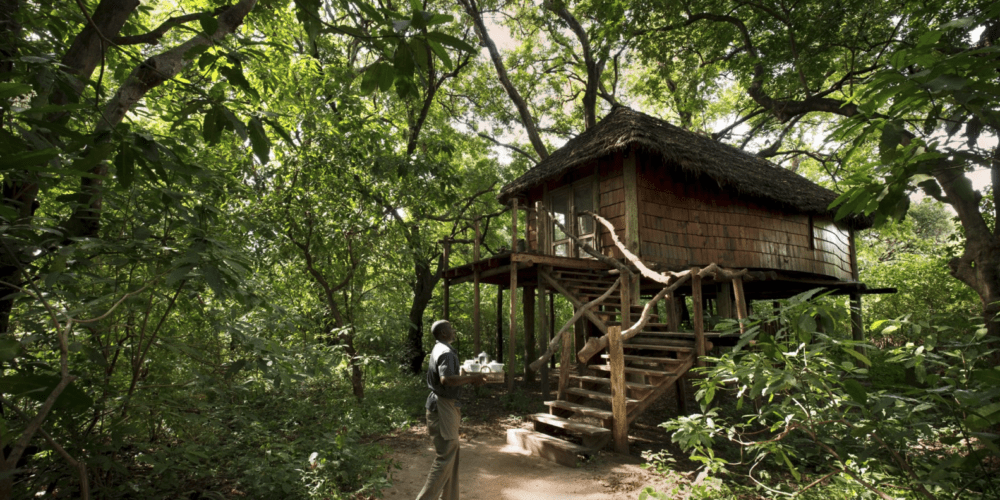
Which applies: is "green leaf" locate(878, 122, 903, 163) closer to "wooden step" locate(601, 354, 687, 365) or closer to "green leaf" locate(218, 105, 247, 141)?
"green leaf" locate(218, 105, 247, 141)

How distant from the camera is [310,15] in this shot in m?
1.92

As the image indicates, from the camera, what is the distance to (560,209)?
39.7 feet

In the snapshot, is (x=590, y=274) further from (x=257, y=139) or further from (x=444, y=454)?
(x=257, y=139)

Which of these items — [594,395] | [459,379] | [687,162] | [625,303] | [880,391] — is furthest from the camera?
[687,162]

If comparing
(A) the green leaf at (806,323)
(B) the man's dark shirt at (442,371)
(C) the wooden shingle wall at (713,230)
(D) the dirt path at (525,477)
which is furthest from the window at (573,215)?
(A) the green leaf at (806,323)

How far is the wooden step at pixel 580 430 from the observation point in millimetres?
5977

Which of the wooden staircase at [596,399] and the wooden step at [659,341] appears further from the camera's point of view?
the wooden step at [659,341]

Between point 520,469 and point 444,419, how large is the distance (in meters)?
2.20

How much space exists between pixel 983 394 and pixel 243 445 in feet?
18.2

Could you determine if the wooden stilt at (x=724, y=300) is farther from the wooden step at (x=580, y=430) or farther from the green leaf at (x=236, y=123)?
the green leaf at (x=236, y=123)

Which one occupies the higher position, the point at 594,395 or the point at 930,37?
the point at 930,37

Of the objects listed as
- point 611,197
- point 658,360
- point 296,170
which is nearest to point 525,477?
point 658,360

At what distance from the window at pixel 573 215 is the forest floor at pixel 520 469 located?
409 cm

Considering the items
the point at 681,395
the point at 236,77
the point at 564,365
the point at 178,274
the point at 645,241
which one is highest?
the point at 645,241
